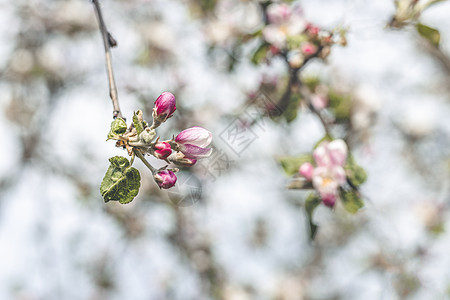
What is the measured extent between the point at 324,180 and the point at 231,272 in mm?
3353

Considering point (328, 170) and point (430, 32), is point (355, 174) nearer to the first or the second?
point (328, 170)

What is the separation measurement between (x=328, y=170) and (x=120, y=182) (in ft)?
2.41

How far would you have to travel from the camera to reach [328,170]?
137 cm

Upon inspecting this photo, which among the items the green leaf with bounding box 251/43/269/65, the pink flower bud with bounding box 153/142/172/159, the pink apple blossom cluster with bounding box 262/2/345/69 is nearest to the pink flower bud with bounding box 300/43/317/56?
the pink apple blossom cluster with bounding box 262/2/345/69

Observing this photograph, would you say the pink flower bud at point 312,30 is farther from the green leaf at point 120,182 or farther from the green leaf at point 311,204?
the green leaf at point 120,182

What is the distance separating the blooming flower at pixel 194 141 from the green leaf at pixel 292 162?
0.60 metres

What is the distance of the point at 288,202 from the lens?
16.0ft

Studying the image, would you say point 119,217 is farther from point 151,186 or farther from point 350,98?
point 350,98

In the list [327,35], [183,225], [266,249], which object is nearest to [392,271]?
[327,35]

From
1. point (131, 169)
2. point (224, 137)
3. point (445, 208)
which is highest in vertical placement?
point (131, 169)

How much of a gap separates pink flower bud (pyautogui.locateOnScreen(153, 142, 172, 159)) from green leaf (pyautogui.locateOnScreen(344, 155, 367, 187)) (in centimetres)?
76

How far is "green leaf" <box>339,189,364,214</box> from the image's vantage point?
53.8 inches

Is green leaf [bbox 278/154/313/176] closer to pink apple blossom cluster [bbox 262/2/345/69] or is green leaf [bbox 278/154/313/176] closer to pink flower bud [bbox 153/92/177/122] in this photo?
pink apple blossom cluster [bbox 262/2/345/69]

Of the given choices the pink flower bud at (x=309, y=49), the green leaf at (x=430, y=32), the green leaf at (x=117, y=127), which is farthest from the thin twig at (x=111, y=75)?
the green leaf at (x=430, y=32)
